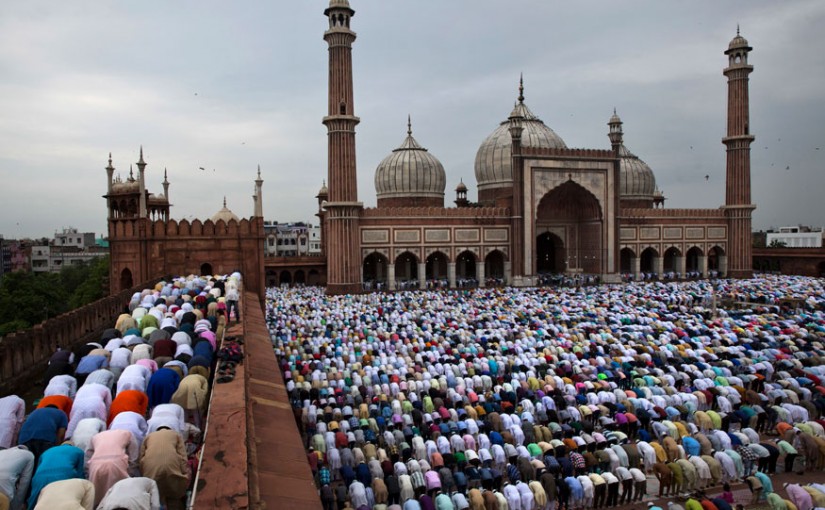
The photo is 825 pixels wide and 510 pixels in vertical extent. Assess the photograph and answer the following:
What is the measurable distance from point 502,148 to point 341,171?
39.8 feet

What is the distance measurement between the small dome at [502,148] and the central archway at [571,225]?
2.96m

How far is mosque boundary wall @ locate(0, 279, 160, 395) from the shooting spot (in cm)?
720

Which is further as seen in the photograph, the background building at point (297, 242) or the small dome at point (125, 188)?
the background building at point (297, 242)

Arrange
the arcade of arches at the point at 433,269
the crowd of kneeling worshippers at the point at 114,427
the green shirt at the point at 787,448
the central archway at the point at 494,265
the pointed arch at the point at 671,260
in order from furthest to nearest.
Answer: the pointed arch at the point at 671,260 → the central archway at the point at 494,265 → the arcade of arches at the point at 433,269 → the green shirt at the point at 787,448 → the crowd of kneeling worshippers at the point at 114,427

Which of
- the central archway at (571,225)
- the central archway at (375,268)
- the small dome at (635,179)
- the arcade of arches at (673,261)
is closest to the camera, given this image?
the central archway at (375,268)

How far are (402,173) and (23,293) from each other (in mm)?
22500

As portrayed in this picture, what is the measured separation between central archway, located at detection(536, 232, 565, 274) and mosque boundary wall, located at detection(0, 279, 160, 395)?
2936 centimetres

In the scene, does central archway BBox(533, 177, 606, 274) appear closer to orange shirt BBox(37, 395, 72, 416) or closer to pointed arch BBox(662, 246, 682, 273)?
pointed arch BBox(662, 246, 682, 273)

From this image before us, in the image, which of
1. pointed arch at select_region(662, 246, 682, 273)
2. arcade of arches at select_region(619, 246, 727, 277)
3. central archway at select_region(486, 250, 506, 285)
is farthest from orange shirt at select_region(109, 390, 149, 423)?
pointed arch at select_region(662, 246, 682, 273)

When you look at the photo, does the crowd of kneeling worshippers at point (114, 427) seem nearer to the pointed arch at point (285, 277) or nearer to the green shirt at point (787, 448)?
the green shirt at point (787, 448)

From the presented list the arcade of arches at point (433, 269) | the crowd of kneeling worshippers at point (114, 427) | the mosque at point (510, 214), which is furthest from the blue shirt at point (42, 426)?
the arcade of arches at point (433, 269)

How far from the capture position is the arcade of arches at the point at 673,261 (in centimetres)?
3675

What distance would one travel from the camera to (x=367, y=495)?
7684 millimetres

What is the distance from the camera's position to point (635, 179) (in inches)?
1665
